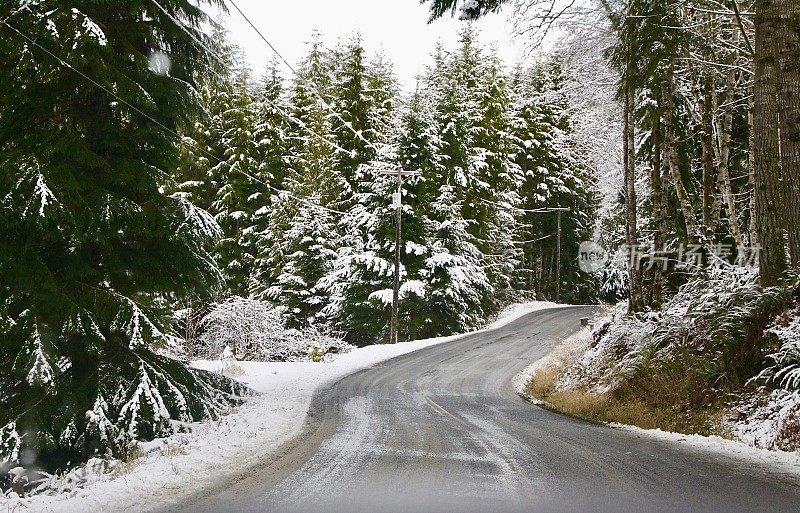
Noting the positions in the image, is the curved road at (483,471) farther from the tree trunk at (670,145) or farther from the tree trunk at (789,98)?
the tree trunk at (670,145)

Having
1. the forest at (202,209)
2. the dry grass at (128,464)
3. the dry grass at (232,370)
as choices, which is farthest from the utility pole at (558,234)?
the dry grass at (128,464)

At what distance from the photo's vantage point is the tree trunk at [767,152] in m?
8.89

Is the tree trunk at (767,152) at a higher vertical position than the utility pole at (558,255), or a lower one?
lower

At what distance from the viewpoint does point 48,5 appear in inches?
344

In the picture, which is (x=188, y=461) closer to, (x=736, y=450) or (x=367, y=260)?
(x=736, y=450)

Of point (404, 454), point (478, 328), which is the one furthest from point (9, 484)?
point (478, 328)

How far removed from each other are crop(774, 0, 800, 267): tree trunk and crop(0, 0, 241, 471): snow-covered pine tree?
8.55m

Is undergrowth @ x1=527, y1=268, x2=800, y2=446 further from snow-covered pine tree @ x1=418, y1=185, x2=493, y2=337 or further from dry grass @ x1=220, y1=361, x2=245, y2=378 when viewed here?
snow-covered pine tree @ x1=418, y1=185, x2=493, y2=337

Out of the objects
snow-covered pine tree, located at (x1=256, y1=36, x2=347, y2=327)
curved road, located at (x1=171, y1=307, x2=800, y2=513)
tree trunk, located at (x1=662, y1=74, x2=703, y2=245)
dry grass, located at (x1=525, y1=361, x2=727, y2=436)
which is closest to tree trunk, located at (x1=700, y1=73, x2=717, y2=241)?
tree trunk, located at (x1=662, y1=74, x2=703, y2=245)

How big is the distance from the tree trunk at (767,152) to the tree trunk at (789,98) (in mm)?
102

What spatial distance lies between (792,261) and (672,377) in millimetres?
2566

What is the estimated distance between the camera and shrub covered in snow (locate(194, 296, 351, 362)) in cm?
2250

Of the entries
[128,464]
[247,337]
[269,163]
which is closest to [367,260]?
[247,337]

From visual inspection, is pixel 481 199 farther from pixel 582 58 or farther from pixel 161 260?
pixel 161 260
